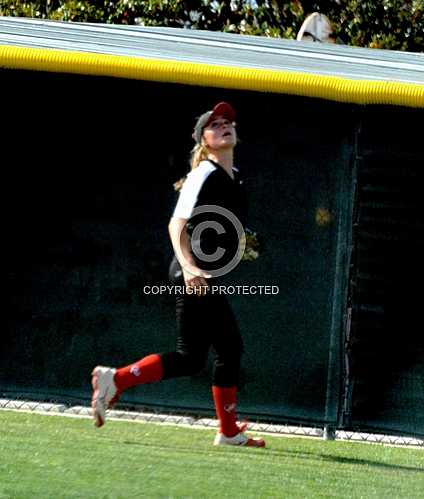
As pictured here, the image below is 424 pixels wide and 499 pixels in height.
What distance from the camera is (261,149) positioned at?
8023 millimetres

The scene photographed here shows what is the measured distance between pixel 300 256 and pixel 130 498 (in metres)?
2.83

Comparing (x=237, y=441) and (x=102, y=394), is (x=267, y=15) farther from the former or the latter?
(x=102, y=394)

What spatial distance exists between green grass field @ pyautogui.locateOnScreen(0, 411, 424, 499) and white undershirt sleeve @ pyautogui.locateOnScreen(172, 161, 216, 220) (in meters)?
1.06

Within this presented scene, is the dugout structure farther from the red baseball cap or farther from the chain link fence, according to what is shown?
the red baseball cap

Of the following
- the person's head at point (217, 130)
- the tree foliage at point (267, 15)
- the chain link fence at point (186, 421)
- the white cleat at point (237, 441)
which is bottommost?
the chain link fence at point (186, 421)

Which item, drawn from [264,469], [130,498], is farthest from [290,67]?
Result: [130,498]

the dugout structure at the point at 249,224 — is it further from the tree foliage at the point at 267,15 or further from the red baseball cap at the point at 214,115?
the tree foliage at the point at 267,15

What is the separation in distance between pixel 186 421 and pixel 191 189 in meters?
1.98

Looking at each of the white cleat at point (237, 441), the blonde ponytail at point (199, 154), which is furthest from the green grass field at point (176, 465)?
the blonde ponytail at point (199, 154)

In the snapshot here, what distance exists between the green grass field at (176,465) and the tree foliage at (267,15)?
10.7m

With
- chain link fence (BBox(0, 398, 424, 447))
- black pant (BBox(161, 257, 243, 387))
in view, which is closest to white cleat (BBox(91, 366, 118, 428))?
black pant (BBox(161, 257, 243, 387))

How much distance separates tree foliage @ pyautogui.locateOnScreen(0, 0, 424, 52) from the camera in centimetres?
1814

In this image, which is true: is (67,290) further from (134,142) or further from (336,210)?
(336,210)

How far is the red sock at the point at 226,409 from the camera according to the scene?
720 cm
